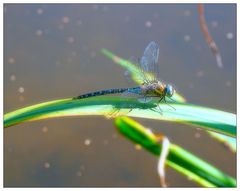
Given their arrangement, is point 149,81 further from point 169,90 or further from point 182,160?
point 182,160

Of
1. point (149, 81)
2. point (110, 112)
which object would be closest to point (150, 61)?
point (149, 81)

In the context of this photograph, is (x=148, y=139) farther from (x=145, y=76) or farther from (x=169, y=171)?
(x=169, y=171)

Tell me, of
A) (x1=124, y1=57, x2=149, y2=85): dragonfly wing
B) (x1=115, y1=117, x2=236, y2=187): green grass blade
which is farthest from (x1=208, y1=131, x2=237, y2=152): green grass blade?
(x1=124, y1=57, x2=149, y2=85): dragonfly wing

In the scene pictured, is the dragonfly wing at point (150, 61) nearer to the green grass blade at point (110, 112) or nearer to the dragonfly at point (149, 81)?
the dragonfly at point (149, 81)

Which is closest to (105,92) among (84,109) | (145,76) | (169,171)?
(145,76)

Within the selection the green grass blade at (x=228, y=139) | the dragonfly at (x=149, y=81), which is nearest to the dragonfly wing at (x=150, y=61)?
the dragonfly at (x=149, y=81)

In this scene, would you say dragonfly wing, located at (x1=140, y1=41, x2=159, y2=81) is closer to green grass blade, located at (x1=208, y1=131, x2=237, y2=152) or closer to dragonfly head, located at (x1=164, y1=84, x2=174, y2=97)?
dragonfly head, located at (x1=164, y1=84, x2=174, y2=97)
